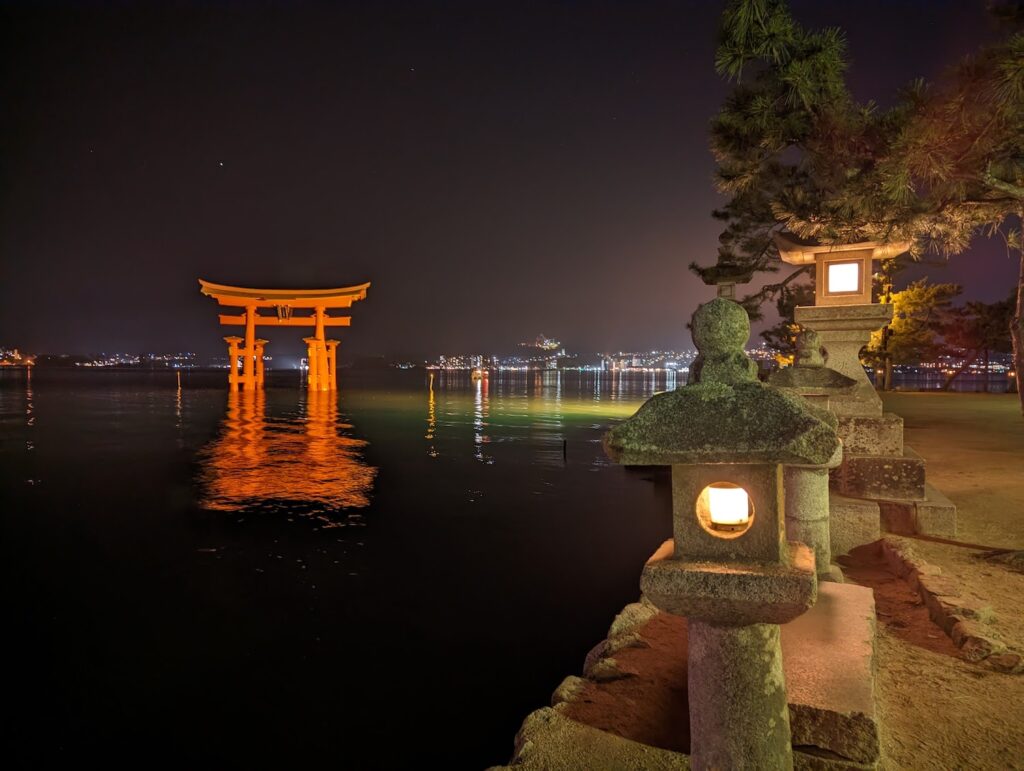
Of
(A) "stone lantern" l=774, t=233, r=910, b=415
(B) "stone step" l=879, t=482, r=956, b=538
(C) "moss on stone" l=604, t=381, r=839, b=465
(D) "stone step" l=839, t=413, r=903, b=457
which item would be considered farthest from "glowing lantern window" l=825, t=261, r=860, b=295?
(C) "moss on stone" l=604, t=381, r=839, b=465

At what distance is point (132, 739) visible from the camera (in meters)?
4.39

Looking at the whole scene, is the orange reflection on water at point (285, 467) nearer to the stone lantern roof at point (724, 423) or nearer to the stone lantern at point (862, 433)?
the stone lantern at point (862, 433)

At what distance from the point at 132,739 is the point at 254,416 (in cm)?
2315

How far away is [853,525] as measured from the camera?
6.07m

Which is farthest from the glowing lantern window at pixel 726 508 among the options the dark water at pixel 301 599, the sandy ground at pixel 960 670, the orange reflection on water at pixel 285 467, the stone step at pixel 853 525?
the orange reflection on water at pixel 285 467

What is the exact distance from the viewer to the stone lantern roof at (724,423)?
2.16 meters

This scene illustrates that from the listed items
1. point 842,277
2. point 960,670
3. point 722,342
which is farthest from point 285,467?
point 722,342

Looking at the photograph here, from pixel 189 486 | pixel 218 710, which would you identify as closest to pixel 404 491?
pixel 189 486

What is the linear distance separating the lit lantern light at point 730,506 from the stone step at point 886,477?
4740 millimetres

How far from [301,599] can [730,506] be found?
5670 millimetres

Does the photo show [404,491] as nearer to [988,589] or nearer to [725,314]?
[988,589]

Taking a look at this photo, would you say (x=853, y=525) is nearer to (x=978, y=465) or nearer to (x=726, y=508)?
(x=726, y=508)

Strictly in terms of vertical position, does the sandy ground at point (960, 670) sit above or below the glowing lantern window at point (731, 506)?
below

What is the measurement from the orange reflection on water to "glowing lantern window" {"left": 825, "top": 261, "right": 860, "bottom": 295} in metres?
8.33
